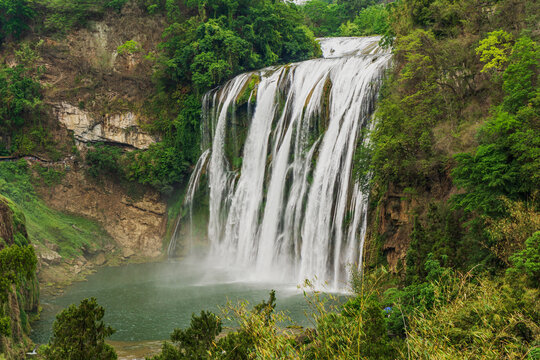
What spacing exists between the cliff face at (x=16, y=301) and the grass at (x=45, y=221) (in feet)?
25.4

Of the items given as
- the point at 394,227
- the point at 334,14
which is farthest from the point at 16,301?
the point at 334,14

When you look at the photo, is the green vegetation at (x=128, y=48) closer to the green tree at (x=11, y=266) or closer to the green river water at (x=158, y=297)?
the green river water at (x=158, y=297)

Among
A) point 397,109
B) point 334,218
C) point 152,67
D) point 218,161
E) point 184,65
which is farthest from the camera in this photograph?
point 152,67

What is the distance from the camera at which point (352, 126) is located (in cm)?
2177

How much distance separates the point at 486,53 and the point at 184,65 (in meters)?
22.5

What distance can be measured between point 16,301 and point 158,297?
6.91 metres

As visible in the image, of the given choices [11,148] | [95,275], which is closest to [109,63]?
[11,148]

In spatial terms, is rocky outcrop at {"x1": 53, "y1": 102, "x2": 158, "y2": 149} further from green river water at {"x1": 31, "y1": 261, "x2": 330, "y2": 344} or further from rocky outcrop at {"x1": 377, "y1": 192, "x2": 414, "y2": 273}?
rocky outcrop at {"x1": 377, "y1": 192, "x2": 414, "y2": 273}

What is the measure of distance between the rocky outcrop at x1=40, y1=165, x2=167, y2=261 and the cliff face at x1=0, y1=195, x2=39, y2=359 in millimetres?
11721

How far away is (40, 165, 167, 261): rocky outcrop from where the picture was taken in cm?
3234

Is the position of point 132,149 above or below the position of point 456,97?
below

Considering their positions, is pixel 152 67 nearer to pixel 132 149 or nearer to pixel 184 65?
pixel 184 65

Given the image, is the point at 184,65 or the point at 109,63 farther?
the point at 109,63

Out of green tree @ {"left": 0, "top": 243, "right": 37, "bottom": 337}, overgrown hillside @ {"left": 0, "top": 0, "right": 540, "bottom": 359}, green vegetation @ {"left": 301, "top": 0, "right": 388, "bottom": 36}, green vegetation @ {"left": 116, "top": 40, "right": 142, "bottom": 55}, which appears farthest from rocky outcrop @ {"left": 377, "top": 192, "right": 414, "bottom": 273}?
green vegetation @ {"left": 301, "top": 0, "right": 388, "bottom": 36}
